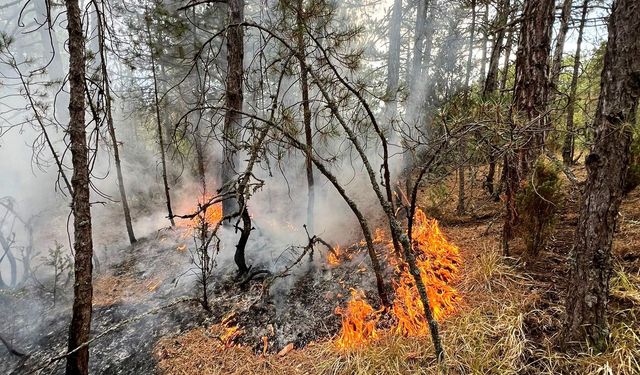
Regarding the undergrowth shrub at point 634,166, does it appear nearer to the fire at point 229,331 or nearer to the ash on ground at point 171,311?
the ash on ground at point 171,311

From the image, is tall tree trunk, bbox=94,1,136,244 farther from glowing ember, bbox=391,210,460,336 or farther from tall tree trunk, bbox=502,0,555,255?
tall tree trunk, bbox=502,0,555,255

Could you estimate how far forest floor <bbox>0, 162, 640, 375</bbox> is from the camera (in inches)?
118

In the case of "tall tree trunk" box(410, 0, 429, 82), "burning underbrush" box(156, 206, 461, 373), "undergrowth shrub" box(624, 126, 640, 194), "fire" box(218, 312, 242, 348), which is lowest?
"fire" box(218, 312, 242, 348)

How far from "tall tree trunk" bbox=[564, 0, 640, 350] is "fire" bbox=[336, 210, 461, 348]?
4.61ft

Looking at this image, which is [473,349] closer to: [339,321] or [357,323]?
Answer: [357,323]

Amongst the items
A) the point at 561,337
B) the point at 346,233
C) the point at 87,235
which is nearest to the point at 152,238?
the point at 346,233

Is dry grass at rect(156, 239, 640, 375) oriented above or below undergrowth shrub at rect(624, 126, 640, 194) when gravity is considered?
below

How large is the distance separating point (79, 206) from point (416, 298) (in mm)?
4115

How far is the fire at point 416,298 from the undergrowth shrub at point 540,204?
3.39ft

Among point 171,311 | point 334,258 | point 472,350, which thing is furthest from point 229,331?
point 472,350

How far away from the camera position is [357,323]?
13.5 ft

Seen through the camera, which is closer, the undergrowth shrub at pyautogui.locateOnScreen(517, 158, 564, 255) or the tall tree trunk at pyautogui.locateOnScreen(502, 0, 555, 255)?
the undergrowth shrub at pyautogui.locateOnScreen(517, 158, 564, 255)

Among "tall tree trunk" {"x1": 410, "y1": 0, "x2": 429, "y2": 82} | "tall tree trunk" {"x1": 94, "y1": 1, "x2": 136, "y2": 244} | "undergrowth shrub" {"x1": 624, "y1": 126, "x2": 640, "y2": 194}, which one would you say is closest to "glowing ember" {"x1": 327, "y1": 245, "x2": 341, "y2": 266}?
"tall tree trunk" {"x1": 94, "y1": 1, "x2": 136, "y2": 244}

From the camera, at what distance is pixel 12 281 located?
25.4 feet
